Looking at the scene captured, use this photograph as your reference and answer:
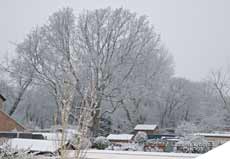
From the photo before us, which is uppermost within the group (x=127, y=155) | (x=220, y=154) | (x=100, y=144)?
(x=220, y=154)

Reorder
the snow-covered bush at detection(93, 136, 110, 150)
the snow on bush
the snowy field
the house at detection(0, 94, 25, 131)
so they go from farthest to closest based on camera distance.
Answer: the house at detection(0, 94, 25, 131) < the snow-covered bush at detection(93, 136, 110, 150) < the snow on bush < the snowy field

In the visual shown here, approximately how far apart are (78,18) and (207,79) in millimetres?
20824

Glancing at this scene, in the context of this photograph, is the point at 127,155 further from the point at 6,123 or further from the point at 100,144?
the point at 6,123

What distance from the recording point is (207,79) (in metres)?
43.6

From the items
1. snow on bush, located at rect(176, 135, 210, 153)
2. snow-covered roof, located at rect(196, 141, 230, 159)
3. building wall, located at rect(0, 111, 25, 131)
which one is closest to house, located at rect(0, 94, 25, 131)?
building wall, located at rect(0, 111, 25, 131)

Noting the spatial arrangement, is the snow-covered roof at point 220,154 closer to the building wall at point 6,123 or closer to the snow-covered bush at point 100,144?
the snow-covered bush at point 100,144

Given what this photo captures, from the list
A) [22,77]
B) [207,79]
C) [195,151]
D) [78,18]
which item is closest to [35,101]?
[22,77]

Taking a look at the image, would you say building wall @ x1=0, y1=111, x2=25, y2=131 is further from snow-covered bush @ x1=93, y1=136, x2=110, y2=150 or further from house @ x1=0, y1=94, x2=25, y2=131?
snow-covered bush @ x1=93, y1=136, x2=110, y2=150

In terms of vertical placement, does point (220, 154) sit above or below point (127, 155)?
above

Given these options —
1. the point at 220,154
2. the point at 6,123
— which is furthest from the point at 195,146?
the point at 220,154

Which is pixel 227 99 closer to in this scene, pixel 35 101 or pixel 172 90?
pixel 172 90

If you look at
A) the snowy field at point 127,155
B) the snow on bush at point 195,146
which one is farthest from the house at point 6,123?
the snow on bush at point 195,146

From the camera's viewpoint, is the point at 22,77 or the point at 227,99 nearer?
the point at 22,77

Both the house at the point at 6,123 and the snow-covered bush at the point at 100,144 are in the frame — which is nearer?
the snow-covered bush at the point at 100,144
